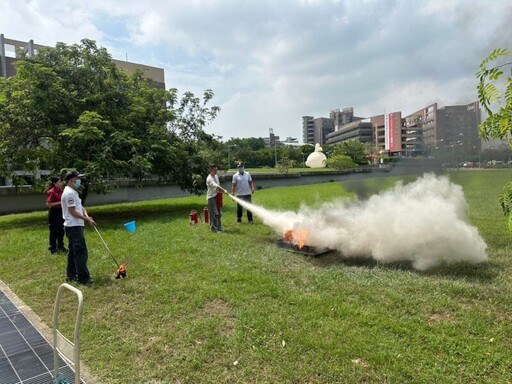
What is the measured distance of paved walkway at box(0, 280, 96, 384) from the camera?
12.5ft

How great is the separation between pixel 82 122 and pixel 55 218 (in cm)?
492

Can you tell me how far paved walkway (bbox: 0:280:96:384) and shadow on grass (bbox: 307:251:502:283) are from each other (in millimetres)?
5120

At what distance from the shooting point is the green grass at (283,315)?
3.63 metres

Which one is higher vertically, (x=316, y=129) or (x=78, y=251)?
(x=316, y=129)

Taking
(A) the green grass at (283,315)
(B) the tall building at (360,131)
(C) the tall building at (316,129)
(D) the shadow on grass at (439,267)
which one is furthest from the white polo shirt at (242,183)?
(C) the tall building at (316,129)

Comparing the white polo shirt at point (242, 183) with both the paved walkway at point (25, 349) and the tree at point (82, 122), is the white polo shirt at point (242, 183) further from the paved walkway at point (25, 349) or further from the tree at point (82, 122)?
the paved walkway at point (25, 349)

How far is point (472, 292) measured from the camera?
17.7 feet

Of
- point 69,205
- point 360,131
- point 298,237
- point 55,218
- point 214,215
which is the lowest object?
point 298,237

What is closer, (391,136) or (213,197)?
(213,197)

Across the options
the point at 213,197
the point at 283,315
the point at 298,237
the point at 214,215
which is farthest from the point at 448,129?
the point at 214,215

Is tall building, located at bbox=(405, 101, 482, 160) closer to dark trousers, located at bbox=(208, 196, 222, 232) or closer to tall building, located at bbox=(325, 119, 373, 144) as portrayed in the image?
dark trousers, located at bbox=(208, 196, 222, 232)

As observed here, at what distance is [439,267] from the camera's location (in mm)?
7094

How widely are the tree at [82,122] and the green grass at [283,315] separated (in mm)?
5475

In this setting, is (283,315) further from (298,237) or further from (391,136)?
(391,136)
